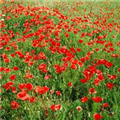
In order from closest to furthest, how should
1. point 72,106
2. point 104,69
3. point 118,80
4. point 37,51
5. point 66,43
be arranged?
point 72,106, point 118,80, point 104,69, point 37,51, point 66,43

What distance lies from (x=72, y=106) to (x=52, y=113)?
0.26 metres

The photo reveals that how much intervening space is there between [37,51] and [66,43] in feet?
2.31

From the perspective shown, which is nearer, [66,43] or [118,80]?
[118,80]

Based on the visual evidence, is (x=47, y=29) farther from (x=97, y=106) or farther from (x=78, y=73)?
(x=97, y=106)

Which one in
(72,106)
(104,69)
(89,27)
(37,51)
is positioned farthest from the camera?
(89,27)

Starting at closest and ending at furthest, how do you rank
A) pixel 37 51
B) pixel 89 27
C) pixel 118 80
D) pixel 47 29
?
pixel 118 80 → pixel 37 51 → pixel 47 29 → pixel 89 27

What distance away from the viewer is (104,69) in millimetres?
3223

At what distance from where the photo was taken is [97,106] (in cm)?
232

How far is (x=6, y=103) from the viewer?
2.58 metres

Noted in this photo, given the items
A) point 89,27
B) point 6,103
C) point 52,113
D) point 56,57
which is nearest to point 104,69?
point 56,57

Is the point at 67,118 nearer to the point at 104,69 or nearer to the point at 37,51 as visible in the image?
the point at 104,69

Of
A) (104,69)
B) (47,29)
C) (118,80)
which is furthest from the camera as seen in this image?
(47,29)

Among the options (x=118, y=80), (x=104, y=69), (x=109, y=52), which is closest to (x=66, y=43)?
(x=109, y=52)

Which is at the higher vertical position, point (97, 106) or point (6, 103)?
point (97, 106)
